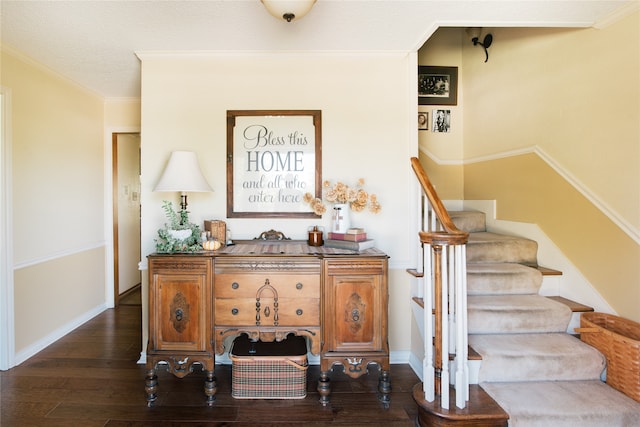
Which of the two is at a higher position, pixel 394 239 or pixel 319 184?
pixel 319 184

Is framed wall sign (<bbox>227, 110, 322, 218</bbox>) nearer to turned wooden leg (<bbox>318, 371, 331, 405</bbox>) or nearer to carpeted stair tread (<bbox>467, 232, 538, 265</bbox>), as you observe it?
turned wooden leg (<bbox>318, 371, 331, 405</bbox>)

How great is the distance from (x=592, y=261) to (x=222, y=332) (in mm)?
2693

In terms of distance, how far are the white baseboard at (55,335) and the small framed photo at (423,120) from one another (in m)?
4.35

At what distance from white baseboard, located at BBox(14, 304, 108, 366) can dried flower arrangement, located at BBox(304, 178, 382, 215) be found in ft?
8.88

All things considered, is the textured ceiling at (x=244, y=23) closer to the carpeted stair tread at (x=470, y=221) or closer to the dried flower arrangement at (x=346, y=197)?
the dried flower arrangement at (x=346, y=197)

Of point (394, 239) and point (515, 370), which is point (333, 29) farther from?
point (515, 370)

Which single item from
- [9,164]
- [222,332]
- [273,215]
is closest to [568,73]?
[273,215]

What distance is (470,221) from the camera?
343 cm

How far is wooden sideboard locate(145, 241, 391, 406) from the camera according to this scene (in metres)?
2.19

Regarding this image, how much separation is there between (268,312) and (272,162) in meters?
1.23

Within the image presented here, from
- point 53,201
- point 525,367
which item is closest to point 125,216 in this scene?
point 53,201

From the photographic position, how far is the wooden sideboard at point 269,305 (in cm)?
219

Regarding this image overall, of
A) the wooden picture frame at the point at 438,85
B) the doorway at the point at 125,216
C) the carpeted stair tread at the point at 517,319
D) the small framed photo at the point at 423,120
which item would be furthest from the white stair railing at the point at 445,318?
the doorway at the point at 125,216

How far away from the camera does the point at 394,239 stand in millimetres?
2742
